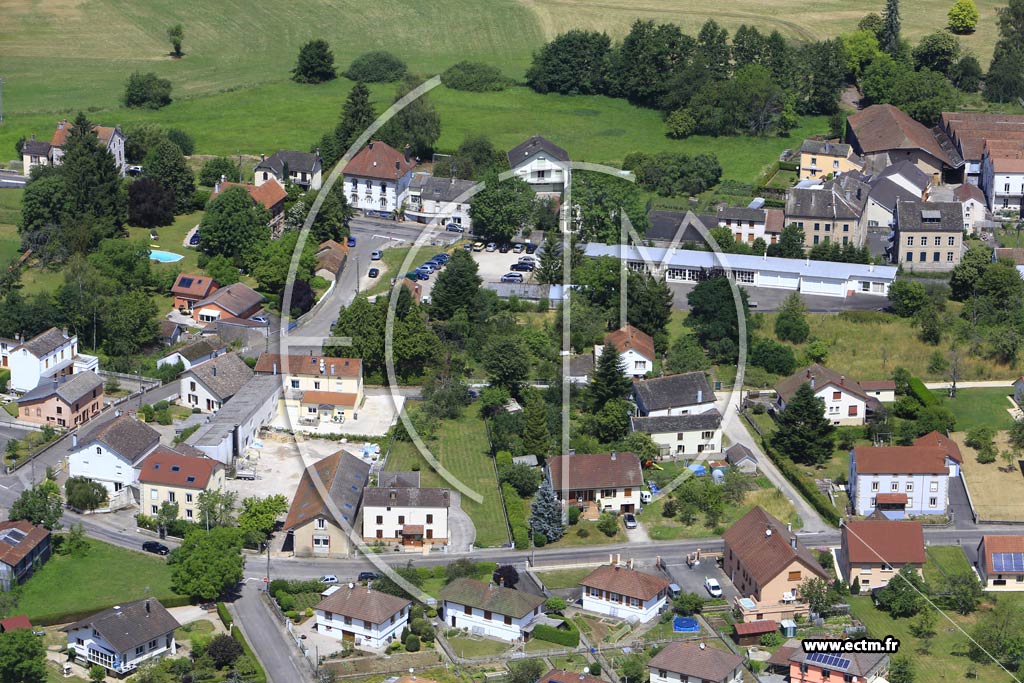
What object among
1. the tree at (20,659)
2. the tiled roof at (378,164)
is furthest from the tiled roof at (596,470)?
the tiled roof at (378,164)

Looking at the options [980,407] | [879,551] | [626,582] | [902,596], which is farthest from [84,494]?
[980,407]

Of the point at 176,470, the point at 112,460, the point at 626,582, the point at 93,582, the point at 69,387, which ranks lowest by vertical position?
the point at 93,582

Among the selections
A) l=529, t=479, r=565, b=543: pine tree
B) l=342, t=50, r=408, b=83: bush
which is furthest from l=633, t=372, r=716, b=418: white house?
l=342, t=50, r=408, b=83: bush

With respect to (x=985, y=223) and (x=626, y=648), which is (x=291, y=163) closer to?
(x=985, y=223)

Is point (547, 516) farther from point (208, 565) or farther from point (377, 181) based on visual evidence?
point (377, 181)

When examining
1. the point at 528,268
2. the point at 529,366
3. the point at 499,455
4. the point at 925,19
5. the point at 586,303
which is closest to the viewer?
the point at 499,455

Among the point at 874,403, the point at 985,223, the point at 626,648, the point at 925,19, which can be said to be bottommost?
the point at 626,648

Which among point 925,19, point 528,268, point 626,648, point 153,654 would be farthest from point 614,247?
point 925,19
